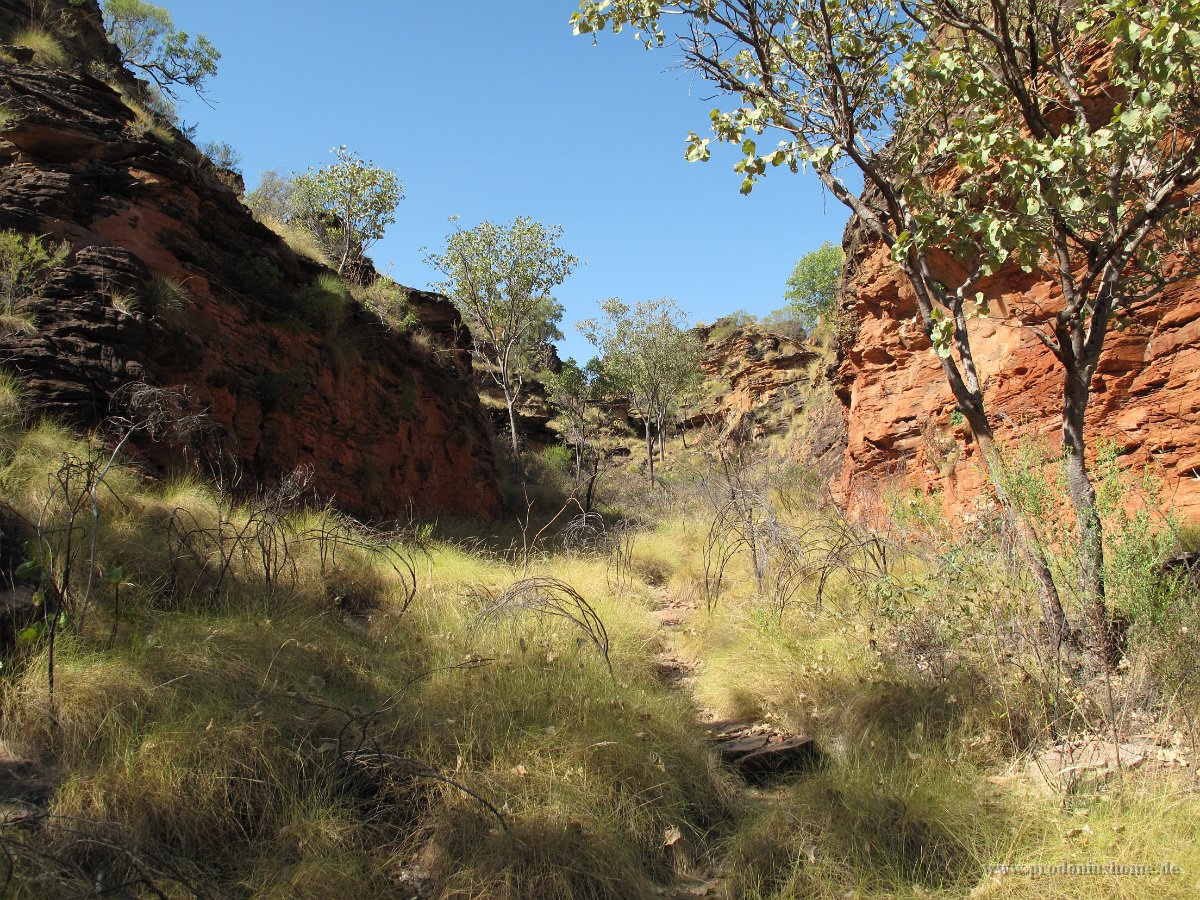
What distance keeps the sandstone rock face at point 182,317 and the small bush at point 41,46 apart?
0.41 m

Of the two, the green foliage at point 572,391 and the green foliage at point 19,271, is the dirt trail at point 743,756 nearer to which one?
the green foliage at point 19,271

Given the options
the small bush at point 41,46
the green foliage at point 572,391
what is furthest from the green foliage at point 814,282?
the small bush at point 41,46

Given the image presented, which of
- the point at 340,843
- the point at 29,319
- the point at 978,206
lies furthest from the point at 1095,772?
the point at 29,319

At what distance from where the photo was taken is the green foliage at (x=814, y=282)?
3541cm

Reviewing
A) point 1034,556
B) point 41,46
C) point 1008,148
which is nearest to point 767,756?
point 1034,556

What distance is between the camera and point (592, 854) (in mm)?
2973

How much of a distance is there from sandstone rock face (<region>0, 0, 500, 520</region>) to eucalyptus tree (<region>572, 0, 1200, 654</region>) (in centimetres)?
565

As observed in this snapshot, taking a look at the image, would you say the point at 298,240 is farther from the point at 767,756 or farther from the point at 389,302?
the point at 767,756

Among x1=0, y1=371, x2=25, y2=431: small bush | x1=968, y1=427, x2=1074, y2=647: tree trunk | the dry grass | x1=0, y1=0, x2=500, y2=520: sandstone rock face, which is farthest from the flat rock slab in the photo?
x1=0, y1=0, x2=500, y2=520: sandstone rock face

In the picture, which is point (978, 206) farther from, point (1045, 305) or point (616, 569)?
point (616, 569)

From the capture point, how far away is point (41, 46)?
380 inches

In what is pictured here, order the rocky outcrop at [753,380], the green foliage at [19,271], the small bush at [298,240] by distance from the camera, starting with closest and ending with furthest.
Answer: the green foliage at [19,271] < the small bush at [298,240] < the rocky outcrop at [753,380]

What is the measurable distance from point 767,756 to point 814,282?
35.6 metres

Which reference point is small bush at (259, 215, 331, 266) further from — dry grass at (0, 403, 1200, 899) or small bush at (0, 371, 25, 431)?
dry grass at (0, 403, 1200, 899)
